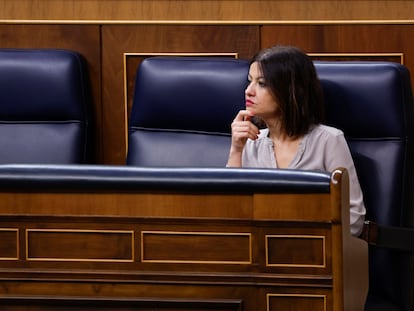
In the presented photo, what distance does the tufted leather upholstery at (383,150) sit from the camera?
131 cm

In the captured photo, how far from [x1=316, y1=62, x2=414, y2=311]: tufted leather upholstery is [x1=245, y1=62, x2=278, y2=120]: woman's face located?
0.29 feet

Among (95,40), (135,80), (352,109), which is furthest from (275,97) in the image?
(95,40)

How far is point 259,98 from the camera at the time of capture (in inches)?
53.1

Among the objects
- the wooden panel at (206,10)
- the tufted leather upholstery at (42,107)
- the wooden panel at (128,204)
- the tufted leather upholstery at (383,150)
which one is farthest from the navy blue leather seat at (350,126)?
the wooden panel at (128,204)

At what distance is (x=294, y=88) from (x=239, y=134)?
0.10 meters

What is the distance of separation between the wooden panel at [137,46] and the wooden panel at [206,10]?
9 cm

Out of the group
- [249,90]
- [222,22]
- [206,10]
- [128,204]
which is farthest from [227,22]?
[128,204]

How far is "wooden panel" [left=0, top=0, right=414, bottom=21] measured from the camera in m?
1.66

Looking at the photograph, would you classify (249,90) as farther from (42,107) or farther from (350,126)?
(42,107)

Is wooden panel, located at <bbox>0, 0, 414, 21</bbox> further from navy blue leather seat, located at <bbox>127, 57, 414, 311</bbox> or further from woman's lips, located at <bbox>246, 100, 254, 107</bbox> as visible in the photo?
woman's lips, located at <bbox>246, 100, 254, 107</bbox>

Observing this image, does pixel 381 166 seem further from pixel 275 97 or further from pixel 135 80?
pixel 135 80

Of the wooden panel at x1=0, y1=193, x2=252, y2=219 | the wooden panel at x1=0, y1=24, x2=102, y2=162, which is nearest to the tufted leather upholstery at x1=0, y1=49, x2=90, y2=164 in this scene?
the wooden panel at x1=0, y1=24, x2=102, y2=162

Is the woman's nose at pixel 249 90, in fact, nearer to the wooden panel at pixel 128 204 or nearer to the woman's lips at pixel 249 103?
the woman's lips at pixel 249 103

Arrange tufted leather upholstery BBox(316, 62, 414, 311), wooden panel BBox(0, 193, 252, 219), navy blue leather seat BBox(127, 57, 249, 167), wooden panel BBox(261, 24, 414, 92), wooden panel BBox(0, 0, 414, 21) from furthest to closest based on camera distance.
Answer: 1. wooden panel BBox(0, 0, 414, 21)
2. wooden panel BBox(261, 24, 414, 92)
3. navy blue leather seat BBox(127, 57, 249, 167)
4. tufted leather upholstery BBox(316, 62, 414, 311)
5. wooden panel BBox(0, 193, 252, 219)
